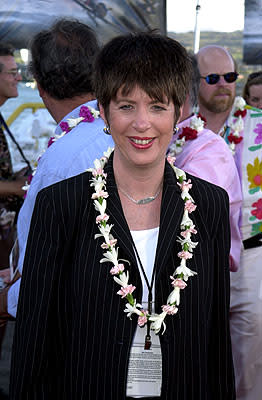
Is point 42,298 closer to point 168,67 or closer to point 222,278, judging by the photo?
point 222,278

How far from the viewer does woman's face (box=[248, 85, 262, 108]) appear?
189 inches

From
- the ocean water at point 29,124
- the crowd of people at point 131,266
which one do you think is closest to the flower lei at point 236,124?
the crowd of people at point 131,266

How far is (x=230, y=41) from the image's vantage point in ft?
16.0

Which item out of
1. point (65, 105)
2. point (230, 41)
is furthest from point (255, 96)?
point (65, 105)

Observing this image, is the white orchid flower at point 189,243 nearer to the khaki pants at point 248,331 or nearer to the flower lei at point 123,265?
the flower lei at point 123,265

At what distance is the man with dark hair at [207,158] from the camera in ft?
7.98

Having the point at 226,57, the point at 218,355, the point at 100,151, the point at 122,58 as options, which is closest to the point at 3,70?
the point at 226,57

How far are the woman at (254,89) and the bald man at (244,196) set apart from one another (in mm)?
1351

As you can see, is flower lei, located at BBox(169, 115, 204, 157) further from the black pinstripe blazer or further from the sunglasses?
the black pinstripe blazer

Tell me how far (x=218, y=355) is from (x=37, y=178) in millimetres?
862

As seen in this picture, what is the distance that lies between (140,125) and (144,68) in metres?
0.16

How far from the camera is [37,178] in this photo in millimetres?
1947

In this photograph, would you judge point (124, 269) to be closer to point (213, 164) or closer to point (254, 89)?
point (213, 164)

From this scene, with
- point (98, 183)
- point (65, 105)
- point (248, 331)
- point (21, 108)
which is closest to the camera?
point (98, 183)
